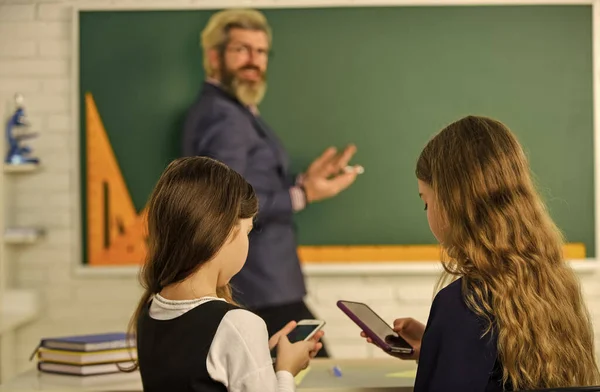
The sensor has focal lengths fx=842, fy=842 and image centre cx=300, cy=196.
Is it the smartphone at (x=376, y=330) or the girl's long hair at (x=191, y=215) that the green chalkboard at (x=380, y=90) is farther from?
the girl's long hair at (x=191, y=215)

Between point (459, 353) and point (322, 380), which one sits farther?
point (322, 380)

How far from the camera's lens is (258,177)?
3.52 m

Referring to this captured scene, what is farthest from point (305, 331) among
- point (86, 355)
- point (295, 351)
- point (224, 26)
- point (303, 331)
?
point (224, 26)

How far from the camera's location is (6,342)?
3.61m

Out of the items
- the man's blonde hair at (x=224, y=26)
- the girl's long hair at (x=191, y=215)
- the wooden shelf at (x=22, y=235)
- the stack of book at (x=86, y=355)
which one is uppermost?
the man's blonde hair at (x=224, y=26)

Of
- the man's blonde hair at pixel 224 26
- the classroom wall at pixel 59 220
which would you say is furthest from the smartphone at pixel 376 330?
the man's blonde hair at pixel 224 26

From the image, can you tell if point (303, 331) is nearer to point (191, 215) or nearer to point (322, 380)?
point (322, 380)

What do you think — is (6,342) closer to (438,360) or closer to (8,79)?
(8,79)

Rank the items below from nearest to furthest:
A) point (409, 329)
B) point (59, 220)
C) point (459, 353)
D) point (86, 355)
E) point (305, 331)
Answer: point (459, 353) < point (305, 331) < point (409, 329) < point (86, 355) < point (59, 220)

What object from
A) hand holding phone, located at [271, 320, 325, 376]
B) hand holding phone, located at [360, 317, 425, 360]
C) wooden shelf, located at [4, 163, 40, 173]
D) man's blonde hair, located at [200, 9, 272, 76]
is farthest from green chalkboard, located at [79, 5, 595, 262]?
hand holding phone, located at [271, 320, 325, 376]

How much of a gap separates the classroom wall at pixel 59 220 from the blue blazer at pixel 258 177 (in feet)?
0.78

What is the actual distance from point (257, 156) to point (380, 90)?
0.61 meters

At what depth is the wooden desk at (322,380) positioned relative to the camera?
6.30 ft

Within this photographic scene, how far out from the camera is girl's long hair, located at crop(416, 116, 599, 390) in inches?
61.1
